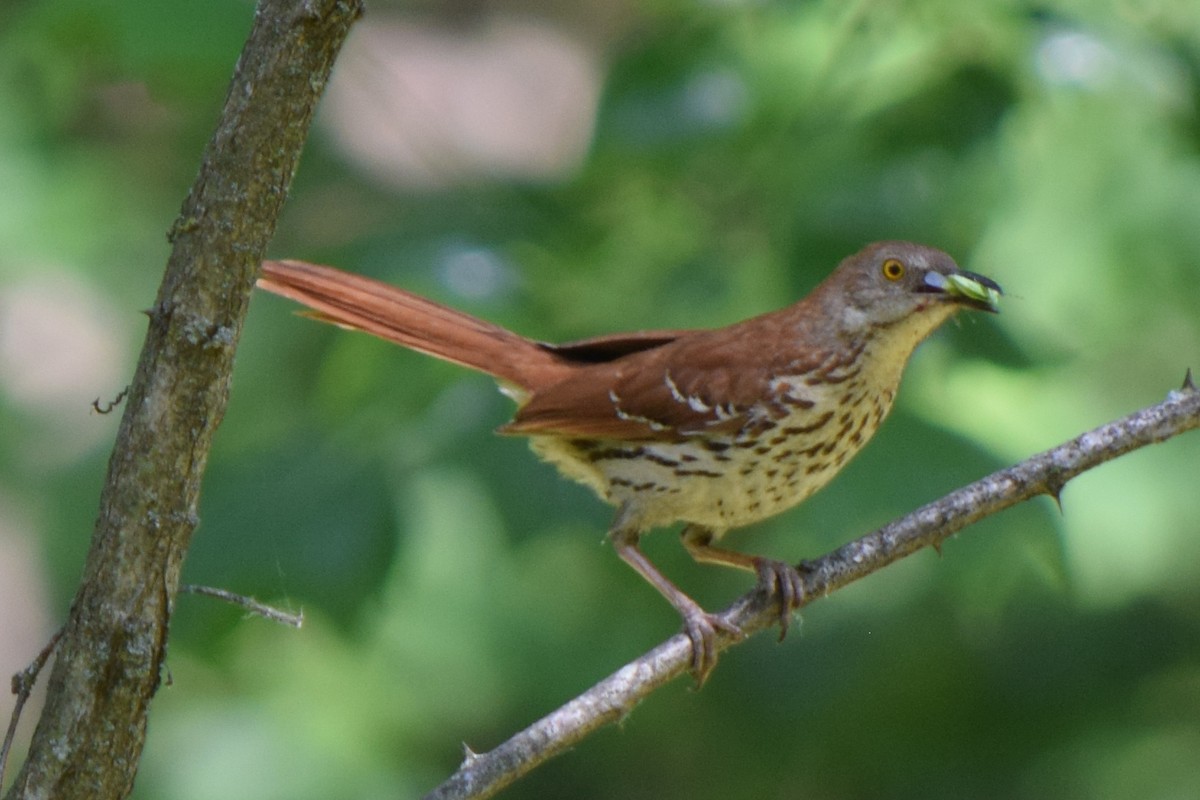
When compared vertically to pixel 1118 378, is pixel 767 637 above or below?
below

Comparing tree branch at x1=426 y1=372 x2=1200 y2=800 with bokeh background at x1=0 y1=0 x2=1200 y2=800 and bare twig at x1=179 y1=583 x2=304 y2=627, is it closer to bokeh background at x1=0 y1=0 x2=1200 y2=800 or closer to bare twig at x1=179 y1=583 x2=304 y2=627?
bare twig at x1=179 y1=583 x2=304 y2=627

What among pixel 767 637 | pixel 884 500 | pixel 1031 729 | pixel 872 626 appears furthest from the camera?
pixel 1031 729

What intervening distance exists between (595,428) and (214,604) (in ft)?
3.61

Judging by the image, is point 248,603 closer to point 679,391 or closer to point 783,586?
point 783,586

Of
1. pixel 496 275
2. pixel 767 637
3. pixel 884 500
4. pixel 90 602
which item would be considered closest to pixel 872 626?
pixel 767 637

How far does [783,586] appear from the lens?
3463mm

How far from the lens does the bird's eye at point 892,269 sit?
151 inches

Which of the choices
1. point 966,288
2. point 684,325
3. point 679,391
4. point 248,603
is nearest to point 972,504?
point 966,288

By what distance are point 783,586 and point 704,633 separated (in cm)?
21

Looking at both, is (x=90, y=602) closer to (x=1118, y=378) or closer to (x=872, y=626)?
(x=872, y=626)

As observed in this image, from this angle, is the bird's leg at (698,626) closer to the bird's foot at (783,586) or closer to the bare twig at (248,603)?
the bird's foot at (783,586)

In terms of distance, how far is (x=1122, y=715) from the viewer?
4.93 metres

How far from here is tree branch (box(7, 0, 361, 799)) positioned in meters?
2.11

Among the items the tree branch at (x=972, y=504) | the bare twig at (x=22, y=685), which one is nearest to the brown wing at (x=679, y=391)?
the tree branch at (x=972, y=504)
